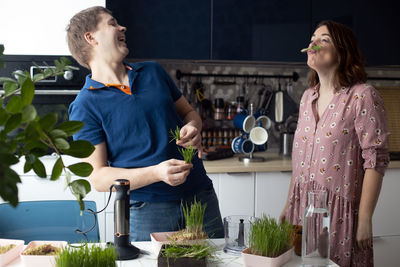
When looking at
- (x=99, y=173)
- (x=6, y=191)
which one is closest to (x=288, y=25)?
(x=99, y=173)

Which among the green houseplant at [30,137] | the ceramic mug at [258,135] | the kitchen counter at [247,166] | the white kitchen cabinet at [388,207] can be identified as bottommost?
the white kitchen cabinet at [388,207]

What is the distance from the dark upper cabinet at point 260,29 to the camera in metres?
3.19

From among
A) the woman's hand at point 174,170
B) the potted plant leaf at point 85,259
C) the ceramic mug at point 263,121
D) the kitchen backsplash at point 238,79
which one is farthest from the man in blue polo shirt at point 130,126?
the kitchen backsplash at point 238,79

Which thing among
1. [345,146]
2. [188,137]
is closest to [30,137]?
[188,137]

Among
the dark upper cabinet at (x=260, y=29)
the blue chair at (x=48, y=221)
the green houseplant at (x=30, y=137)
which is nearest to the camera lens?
the green houseplant at (x=30, y=137)

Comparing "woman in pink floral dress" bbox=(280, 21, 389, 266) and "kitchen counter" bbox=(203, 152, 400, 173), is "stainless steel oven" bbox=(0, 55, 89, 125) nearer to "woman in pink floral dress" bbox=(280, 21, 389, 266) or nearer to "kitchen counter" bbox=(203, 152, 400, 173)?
"kitchen counter" bbox=(203, 152, 400, 173)

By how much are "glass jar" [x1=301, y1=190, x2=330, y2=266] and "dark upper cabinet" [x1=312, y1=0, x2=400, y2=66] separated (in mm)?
2451

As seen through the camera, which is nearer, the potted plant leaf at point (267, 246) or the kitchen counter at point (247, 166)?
the potted plant leaf at point (267, 246)

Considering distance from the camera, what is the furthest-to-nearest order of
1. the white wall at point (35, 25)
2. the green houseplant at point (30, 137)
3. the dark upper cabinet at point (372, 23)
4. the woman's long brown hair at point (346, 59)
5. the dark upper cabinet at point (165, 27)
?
the dark upper cabinet at point (372, 23) → the dark upper cabinet at point (165, 27) → the white wall at point (35, 25) → the woman's long brown hair at point (346, 59) → the green houseplant at point (30, 137)

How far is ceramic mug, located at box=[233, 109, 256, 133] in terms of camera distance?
314 cm

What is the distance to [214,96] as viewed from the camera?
3549 millimetres

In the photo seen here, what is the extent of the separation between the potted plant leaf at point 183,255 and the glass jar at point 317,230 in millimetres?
302

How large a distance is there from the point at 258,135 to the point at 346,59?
4.02ft

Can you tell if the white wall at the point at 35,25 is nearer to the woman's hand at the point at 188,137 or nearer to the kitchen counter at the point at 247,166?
the kitchen counter at the point at 247,166
